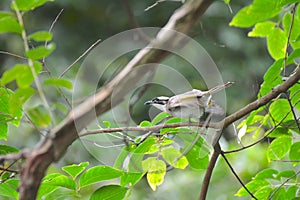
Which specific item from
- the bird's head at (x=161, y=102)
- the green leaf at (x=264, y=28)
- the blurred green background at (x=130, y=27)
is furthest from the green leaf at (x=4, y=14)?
the blurred green background at (x=130, y=27)

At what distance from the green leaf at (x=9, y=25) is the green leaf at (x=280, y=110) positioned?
55 cm

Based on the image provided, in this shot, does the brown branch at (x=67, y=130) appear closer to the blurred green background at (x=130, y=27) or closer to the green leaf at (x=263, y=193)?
the green leaf at (x=263, y=193)

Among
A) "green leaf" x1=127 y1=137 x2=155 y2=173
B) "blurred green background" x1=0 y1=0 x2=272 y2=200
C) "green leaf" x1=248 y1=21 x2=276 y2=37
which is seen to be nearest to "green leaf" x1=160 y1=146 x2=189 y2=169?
"green leaf" x1=127 y1=137 x2=155 y2=173

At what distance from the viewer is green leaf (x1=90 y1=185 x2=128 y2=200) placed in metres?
0.71

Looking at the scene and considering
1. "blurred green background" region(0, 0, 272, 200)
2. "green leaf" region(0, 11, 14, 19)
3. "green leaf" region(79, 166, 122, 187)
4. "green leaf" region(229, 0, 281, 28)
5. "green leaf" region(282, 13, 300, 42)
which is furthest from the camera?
"blurred green background" region(0, 0, 272, 200)

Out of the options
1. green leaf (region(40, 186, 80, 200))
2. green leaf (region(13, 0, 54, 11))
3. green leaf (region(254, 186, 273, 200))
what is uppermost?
green leaf (region(13, 0, 54, 11))

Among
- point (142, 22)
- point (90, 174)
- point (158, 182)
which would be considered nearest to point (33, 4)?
point (90, 174)

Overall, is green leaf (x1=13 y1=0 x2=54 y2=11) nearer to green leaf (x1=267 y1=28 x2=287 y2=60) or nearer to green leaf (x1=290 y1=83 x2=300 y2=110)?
green leaf (x1=290 y1=83 x2=300 y2=110)

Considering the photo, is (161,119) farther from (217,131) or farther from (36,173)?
(36,173)

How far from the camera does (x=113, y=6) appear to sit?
2773mm

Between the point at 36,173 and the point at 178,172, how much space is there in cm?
174

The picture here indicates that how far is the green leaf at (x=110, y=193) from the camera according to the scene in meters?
0.71

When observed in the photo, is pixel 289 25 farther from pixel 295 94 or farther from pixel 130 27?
pixel 130 27

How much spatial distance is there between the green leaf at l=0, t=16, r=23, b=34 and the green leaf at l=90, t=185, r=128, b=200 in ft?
1.06
